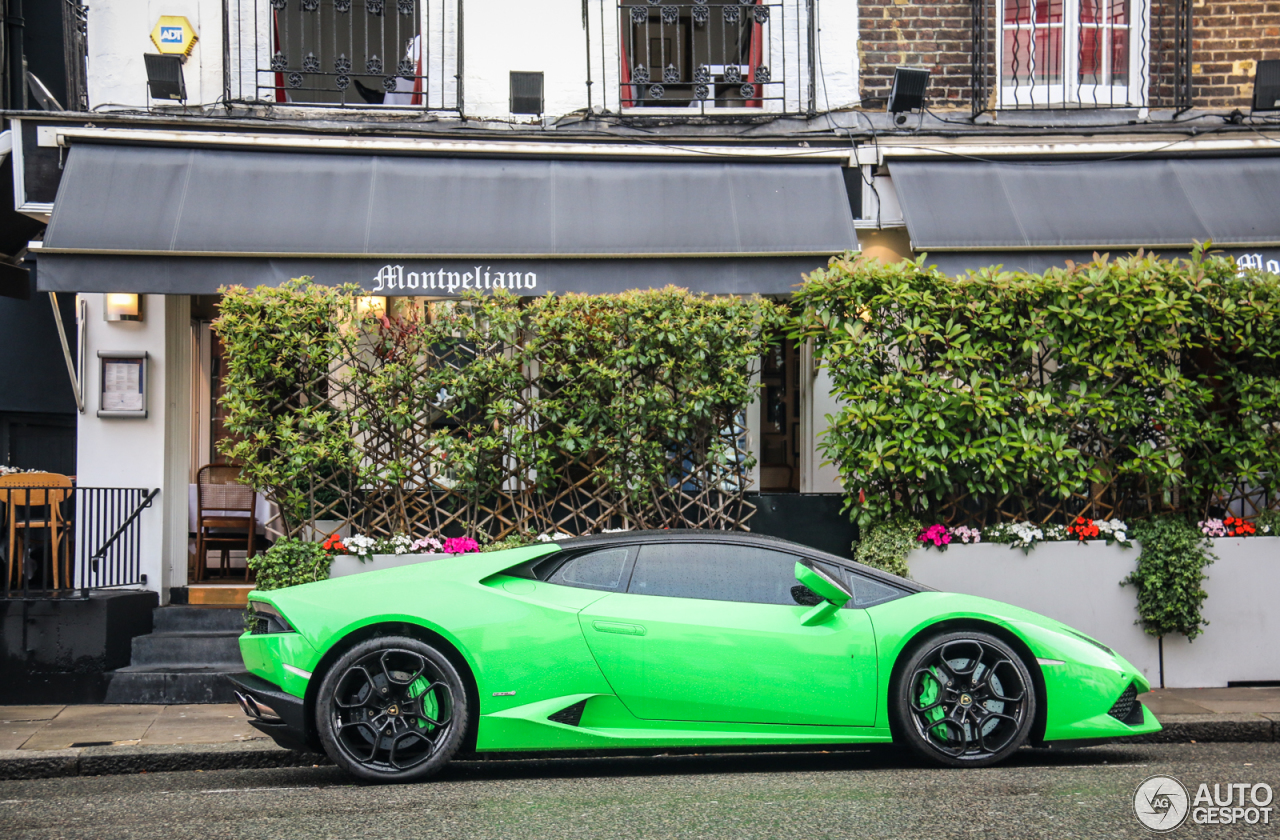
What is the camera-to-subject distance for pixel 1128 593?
8.02 m

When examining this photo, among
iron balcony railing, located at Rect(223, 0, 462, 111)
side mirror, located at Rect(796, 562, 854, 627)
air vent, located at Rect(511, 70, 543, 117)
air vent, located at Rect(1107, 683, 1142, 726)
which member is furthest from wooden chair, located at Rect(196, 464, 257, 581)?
air vent, located at Rect(1107, 683, 1142, 726)

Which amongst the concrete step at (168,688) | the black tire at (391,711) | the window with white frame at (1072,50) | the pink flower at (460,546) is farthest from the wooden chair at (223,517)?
the window with white frame at (1072,50)

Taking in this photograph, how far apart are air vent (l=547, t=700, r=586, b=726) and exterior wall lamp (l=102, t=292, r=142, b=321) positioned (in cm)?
638

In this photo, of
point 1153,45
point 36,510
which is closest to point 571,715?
point 36,510

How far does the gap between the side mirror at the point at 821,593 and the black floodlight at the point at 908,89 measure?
616 cm

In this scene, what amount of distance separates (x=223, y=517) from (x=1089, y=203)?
862 centimetres

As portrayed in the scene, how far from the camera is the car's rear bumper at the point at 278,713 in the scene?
5109 millimetres

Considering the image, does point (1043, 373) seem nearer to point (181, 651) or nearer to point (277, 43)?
point (181, 651)

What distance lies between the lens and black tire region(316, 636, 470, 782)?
515 cm

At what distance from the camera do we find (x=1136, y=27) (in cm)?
Result: 1039

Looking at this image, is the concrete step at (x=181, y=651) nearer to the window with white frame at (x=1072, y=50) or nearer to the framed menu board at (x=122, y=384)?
the framed menu board at (x=122, y=384)

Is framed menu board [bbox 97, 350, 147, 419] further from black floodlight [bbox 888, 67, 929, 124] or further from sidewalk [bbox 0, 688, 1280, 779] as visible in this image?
black floodlight [bbox 888, 67, 929, 124]

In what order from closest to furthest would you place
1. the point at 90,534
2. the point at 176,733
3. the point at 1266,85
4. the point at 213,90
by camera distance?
the point at 176,733
the point at 90,534
the point at 213,90
the point at 1266,85

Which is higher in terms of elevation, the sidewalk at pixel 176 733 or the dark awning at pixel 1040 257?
the dark awning at pixel 1040 257
